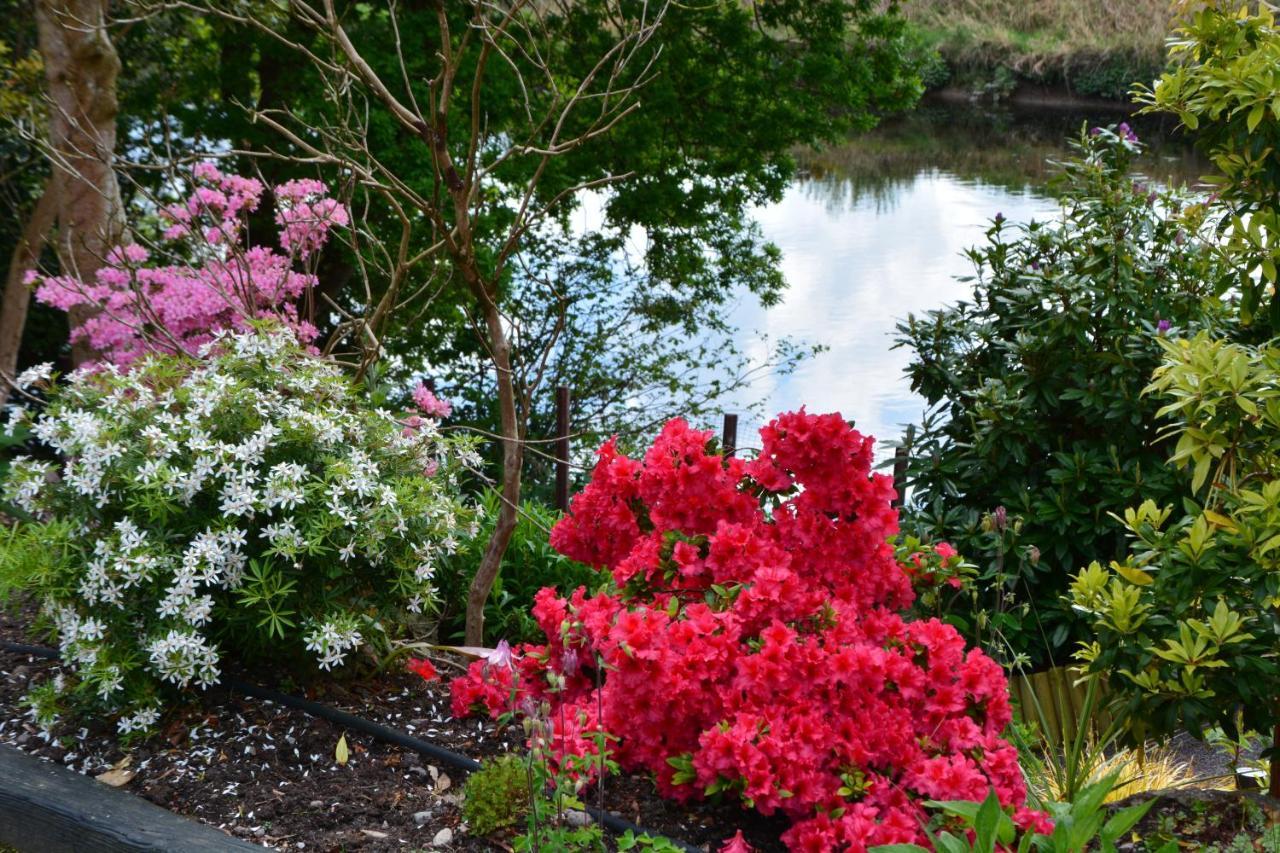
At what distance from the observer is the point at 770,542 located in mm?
2688

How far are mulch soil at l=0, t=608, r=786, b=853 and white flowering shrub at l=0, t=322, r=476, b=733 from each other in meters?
0.11

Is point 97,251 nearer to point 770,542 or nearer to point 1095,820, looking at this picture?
point 770,542

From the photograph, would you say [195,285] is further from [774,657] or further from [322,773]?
[774,657]

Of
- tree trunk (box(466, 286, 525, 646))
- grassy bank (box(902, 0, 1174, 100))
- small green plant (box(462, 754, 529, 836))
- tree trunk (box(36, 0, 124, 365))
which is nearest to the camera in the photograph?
small green plant (box(462, 754, 529, 836))

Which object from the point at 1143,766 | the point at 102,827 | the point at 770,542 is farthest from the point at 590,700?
the point at 1143,766

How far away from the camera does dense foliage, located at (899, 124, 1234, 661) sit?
162 inches

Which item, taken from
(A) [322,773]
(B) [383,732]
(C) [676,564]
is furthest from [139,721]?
(C) [676,564]

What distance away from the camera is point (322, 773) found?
108 inches

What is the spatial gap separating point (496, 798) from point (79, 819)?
91 centimetres

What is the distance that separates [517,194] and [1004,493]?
4271mm

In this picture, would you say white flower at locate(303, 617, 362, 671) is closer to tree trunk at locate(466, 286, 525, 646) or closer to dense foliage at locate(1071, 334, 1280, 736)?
tree trunk at locate(466, 286, 525, 646)

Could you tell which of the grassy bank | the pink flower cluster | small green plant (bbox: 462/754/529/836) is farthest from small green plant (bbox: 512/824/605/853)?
the grassy bank

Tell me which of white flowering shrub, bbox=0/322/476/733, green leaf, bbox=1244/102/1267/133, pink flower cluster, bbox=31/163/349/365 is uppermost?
pink flower cluster, bbox=31/163/349/365

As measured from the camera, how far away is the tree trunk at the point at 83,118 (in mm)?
4684
